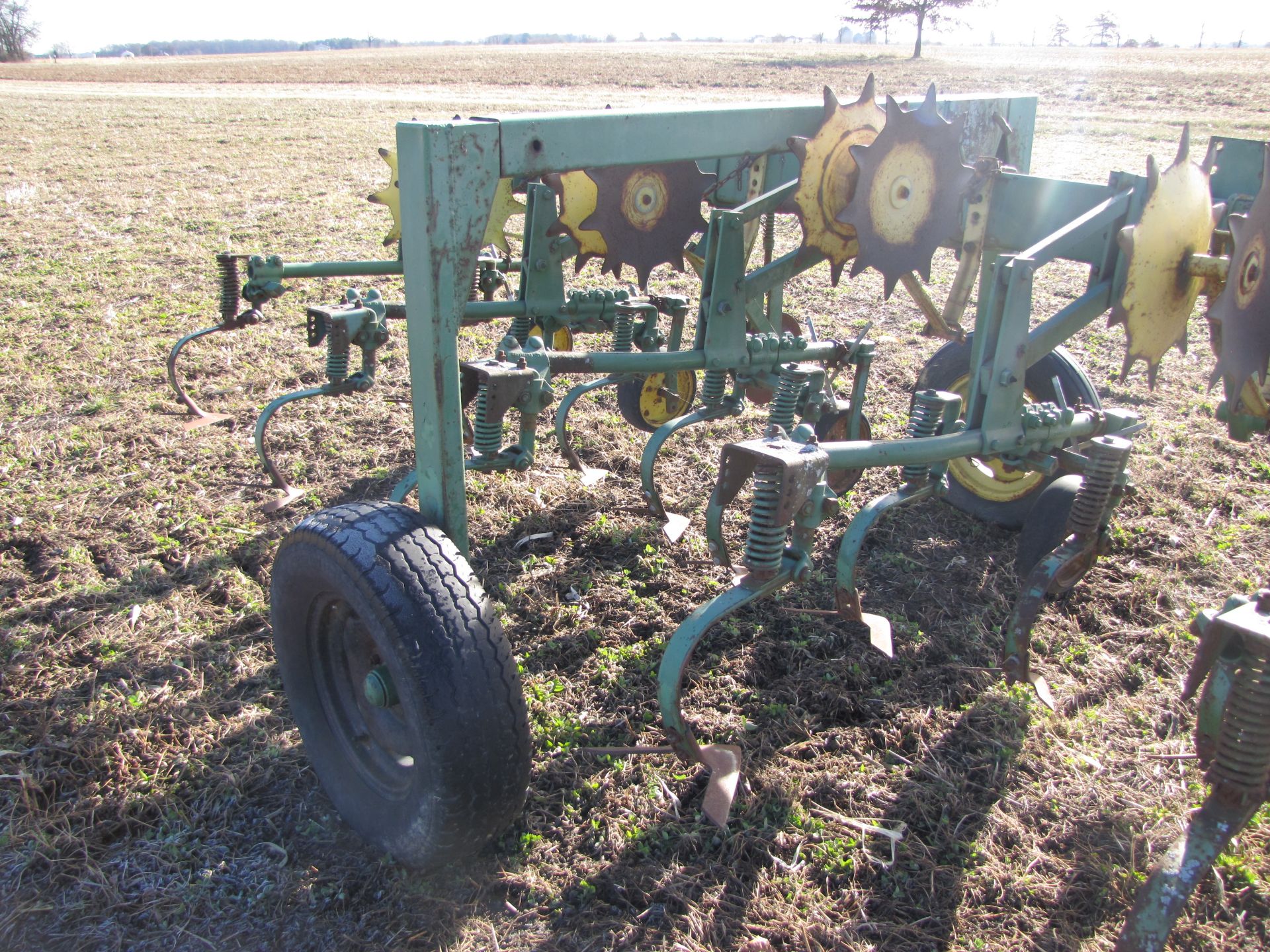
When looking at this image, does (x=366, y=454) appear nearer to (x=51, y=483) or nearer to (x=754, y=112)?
(x=51, y=483)

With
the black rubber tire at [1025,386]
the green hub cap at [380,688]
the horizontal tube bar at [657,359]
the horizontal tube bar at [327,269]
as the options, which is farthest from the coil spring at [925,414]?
the horizontal tube bar at [327,269]

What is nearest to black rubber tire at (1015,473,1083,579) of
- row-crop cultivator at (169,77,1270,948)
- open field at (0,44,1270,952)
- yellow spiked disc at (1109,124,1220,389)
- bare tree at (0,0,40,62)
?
row-crop cultivator at (169,77,1270,948)

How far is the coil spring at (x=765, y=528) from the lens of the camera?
2.40m

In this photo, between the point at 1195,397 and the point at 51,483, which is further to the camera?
the point at 1195,397

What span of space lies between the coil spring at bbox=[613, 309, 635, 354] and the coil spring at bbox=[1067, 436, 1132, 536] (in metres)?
2.44

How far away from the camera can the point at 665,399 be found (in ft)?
17.3

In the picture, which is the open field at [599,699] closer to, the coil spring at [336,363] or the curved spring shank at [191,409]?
the curved spring shank at [191,409]

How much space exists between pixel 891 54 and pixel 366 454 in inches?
1760

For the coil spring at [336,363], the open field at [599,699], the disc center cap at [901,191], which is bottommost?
the open field at [599,699]

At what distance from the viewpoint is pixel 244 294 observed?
468 centimetres

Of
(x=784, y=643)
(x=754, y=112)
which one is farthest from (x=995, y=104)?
(x=784, y=643)

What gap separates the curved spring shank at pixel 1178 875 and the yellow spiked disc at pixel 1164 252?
1.28 meters

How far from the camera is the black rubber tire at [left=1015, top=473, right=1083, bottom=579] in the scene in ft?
12.1

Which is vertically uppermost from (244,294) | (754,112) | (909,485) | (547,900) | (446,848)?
(754,112)
